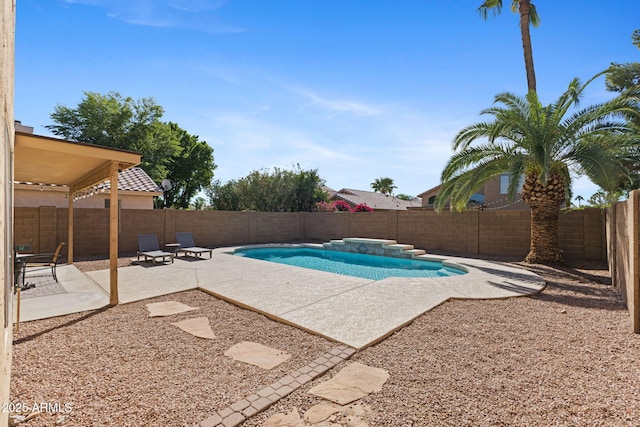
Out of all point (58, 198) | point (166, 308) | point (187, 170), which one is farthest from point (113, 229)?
point (187, 170)

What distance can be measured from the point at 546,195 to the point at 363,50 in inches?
315

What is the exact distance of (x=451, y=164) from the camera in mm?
11641

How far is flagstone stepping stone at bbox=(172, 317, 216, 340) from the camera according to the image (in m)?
4.67

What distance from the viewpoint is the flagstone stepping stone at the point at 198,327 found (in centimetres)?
467

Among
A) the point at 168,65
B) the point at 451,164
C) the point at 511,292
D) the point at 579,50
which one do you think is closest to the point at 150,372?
the point at 511,292

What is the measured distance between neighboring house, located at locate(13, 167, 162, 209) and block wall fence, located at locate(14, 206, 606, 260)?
1.78 metres

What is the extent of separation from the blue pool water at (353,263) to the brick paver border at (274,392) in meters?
6.53

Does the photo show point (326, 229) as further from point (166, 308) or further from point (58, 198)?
point (166, 308)

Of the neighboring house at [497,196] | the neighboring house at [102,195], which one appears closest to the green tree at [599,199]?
the neighboring house at [497,196]

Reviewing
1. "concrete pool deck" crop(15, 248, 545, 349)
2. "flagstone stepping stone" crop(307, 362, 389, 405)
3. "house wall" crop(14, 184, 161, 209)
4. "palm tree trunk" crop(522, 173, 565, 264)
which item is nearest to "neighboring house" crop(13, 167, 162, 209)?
"house wall" crop(14, 184, 161, 209)

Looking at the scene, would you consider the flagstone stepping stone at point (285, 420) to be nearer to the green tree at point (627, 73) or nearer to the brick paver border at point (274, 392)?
the brick paver border at point (274, 392)

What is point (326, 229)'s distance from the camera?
20.0 meters

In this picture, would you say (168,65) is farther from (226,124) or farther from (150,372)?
(150,372)

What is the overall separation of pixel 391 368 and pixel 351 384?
1.95 feet
